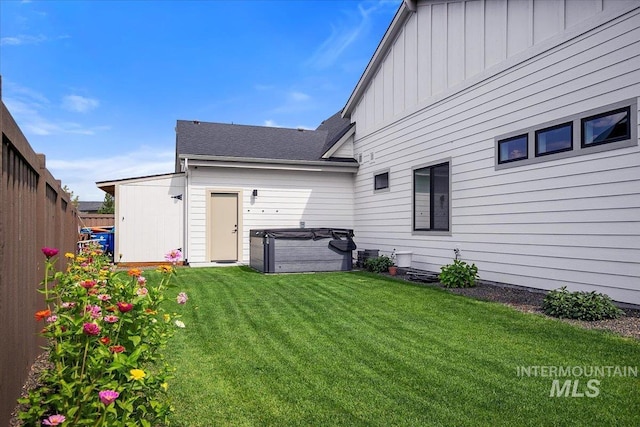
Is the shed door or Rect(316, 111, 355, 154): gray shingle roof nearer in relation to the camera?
the shed door

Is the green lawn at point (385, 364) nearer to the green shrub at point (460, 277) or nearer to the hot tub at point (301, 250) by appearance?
the green shrub at point (460, 277)

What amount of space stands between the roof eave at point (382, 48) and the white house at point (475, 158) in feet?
0.11

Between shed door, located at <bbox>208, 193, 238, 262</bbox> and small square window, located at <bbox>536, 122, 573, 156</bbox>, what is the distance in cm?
789

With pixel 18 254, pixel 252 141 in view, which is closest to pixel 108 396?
pixel 18 254

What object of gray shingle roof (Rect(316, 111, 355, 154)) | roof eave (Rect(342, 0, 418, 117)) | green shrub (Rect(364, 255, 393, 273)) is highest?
roof eave (Rect(342, 0, 418, 117))

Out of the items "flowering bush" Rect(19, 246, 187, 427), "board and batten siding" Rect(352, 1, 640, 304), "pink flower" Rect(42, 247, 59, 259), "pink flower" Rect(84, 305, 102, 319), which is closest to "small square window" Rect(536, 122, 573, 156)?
"board and batten siding" Rect(352, 1, 640, 304)

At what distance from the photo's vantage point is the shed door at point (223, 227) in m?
11.6

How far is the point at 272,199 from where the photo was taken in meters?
12.1

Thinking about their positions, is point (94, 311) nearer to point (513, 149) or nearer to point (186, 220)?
point (513, 149)

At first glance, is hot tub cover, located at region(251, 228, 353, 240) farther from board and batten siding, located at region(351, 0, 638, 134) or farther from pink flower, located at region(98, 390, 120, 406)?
pink flower, located at region(98, 390, 120, 406)

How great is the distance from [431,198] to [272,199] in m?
4.84

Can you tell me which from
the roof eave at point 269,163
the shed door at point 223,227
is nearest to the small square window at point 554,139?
the roof eave at point 269,163

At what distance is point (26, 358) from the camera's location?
2695 millimetres

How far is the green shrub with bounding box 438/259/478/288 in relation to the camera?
733 centimetres
